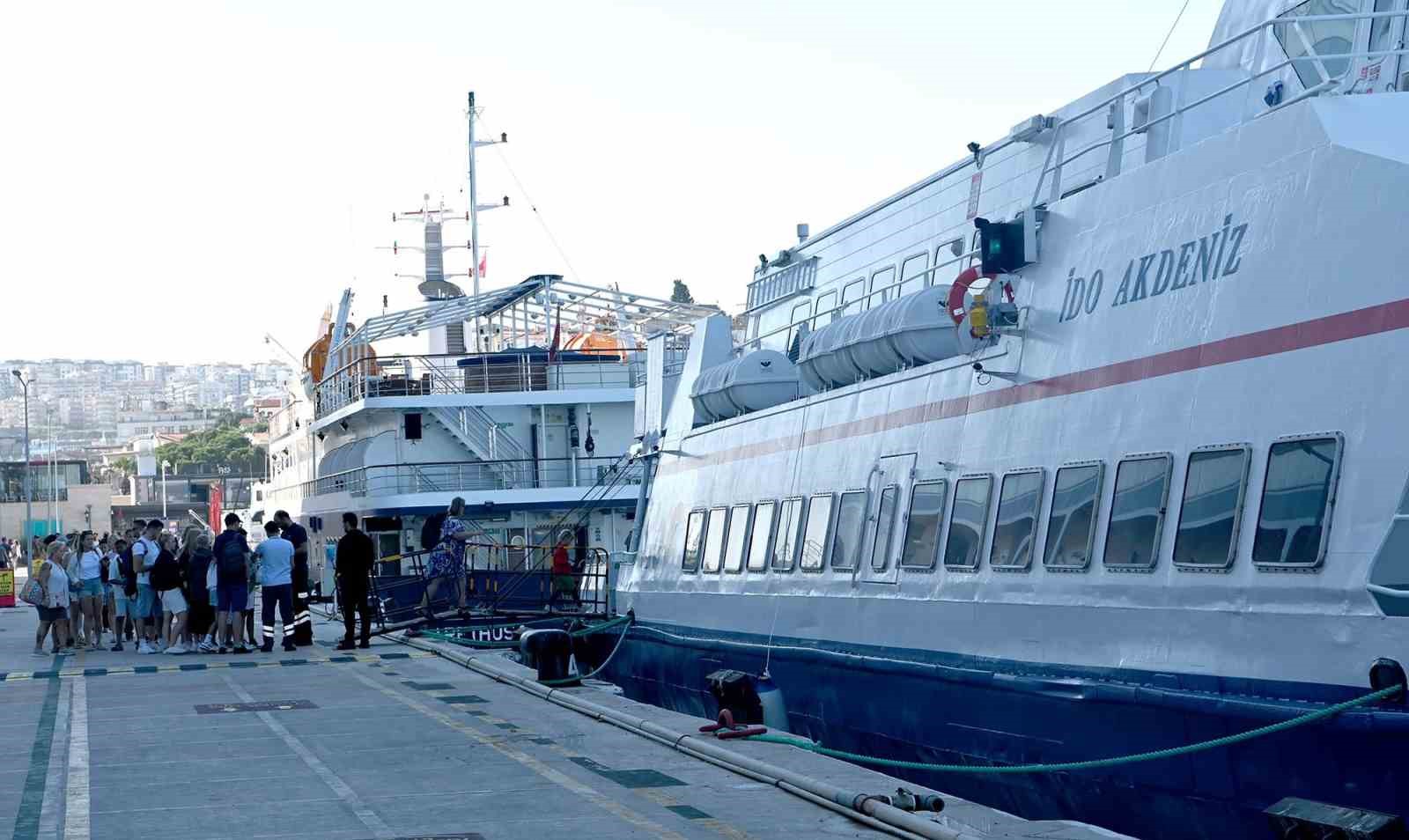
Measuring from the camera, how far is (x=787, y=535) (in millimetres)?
15727

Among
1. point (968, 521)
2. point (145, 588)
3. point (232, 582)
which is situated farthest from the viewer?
point (145, 588)

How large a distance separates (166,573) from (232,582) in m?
1.21

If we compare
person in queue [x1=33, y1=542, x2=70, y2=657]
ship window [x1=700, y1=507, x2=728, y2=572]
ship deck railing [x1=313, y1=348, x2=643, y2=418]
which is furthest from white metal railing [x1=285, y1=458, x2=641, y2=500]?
ship window [x1=700, y1=507, x2=728, y2=572]

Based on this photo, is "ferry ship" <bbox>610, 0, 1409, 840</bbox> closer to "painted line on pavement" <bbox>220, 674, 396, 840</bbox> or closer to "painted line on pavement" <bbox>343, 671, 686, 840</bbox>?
"painted line on pavement" <bbox>343, 671, 686, 840</bbox>

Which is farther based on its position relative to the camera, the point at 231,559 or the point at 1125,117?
the point at 231,559

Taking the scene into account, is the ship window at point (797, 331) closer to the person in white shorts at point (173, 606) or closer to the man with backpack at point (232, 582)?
the man with backpack at point (232, 582)

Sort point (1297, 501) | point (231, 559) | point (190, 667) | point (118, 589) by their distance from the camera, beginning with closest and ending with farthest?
point (1297, 501), point (190, 667), point (231, 559), point (118, 589)

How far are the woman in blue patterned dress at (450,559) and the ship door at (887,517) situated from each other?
9.94 meters

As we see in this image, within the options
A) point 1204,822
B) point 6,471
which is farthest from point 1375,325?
point 6,471

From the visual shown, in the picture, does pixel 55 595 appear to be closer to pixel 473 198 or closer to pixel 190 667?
pixel 190 667

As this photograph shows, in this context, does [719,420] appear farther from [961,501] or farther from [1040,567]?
[1040,567]

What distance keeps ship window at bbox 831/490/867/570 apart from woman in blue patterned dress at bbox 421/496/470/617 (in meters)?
9.17

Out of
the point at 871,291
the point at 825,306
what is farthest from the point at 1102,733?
the point at 825,306

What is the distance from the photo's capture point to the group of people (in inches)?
815
